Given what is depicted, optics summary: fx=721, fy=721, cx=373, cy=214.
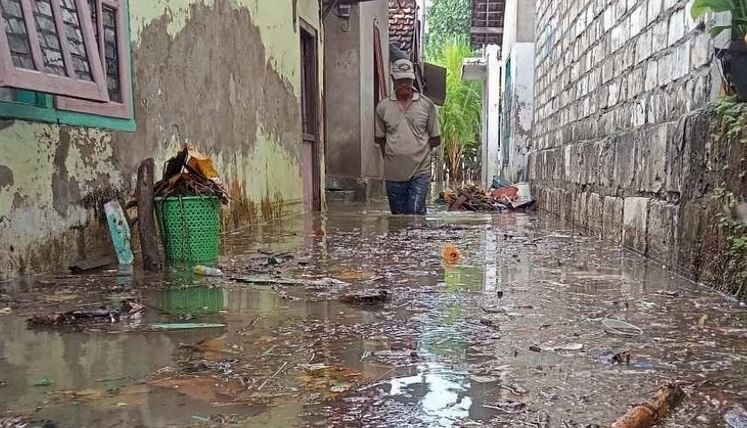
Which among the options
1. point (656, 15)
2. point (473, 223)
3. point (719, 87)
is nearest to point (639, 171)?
point (656, 15)

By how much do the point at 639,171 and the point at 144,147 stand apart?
311cm

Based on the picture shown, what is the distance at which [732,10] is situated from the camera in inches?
119

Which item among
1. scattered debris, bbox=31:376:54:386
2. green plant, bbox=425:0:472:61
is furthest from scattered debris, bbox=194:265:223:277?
green plant, bbox=425:0:472:61

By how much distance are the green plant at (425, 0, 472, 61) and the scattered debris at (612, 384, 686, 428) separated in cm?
3373

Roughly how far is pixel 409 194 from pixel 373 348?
6.04 meters

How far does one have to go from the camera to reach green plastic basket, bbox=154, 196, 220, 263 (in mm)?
4023

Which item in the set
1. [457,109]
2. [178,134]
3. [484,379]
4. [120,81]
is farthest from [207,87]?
[457,109]

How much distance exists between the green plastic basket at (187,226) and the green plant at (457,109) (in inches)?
812

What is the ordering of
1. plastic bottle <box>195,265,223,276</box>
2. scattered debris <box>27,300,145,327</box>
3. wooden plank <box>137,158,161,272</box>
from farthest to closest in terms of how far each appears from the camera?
wooden plank <box>137,158,161,272</box> → plastic bottle <box>195,265,223,276</box> → scattered debris <box>27,300,145,327</box>

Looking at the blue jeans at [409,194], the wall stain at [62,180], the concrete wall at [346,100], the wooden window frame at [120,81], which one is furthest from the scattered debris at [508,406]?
the concrete wall at [346,100]

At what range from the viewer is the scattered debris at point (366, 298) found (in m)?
2.89

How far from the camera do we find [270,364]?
2014 millimetres

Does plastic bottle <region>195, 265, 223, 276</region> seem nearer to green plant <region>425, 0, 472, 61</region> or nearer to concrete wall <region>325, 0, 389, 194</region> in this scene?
concrete wall <region>325, 0, 389, 194</region>

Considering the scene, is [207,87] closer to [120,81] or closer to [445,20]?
[120,81]
